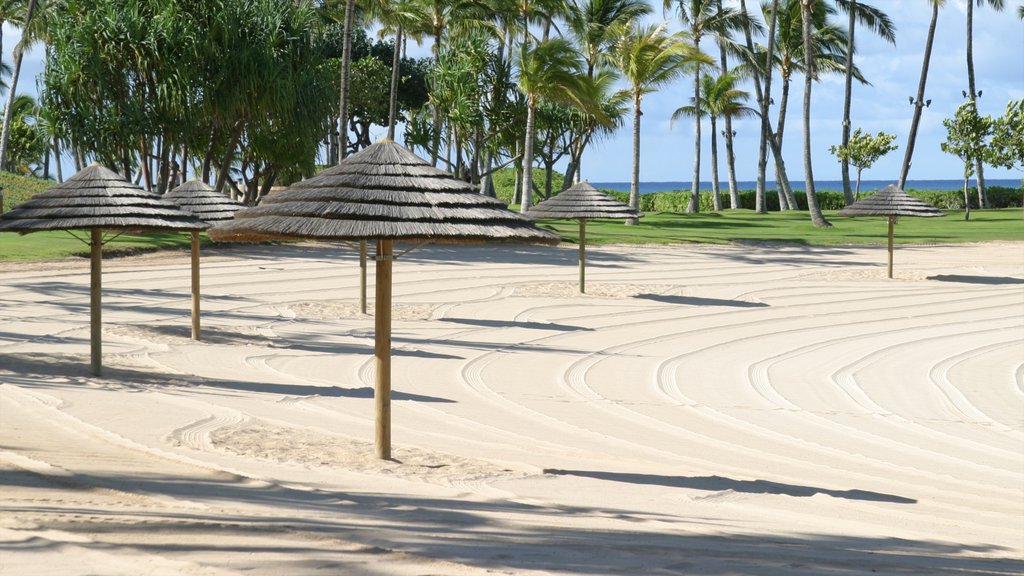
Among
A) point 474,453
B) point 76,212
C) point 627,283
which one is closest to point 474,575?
point 474,453

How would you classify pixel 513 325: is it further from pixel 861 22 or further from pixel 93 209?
pixel 861 22

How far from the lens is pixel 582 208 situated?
23.2 m

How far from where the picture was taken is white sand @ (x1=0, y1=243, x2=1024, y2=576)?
17.3 ft

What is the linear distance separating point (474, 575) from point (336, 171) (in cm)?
447

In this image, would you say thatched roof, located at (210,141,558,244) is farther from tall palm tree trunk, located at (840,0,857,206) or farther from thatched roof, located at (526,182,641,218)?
tall palm tree trunk, located at (840,0,857,206)

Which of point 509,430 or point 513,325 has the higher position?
point 513,325

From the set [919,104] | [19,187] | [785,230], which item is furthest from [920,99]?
[19,187]

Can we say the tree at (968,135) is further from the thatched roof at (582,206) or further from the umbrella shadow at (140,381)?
the umbrella shadow at (140,381)

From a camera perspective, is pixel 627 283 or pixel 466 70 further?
pixel 466 70

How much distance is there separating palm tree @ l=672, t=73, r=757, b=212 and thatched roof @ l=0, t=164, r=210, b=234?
1604 inches

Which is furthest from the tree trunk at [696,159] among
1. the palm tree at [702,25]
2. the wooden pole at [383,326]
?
the wooden pole at [383,326]

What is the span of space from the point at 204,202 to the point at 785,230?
24678mm

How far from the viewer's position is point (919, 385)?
13672mm

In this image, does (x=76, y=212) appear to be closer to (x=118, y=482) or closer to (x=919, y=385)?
(x=118, y=482)
